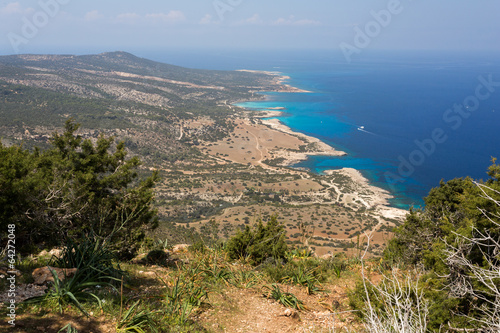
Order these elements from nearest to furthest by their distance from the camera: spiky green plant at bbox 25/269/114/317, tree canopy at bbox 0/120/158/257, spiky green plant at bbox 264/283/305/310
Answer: spiky green plant at bbox 25/269/114/317 → spiky green plant at bbox 264/283/305/310 → tree canopy at bbox 0/120/158/257

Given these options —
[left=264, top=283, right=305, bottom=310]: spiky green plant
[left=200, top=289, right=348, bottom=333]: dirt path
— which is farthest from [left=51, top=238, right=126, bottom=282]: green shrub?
[left=264, top=283, right=305, bottom=310]: spiky green plant

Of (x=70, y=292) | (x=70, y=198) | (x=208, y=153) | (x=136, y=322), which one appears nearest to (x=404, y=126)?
(x=208, y=153)

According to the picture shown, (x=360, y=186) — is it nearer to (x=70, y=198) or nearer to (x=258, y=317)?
(x=70, y=198)

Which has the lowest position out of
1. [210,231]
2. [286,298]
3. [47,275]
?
[286,298]

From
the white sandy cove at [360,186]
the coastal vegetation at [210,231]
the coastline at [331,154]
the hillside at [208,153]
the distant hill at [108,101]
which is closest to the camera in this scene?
the coastal vegetation at [210,231]

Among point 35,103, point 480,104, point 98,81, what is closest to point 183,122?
point 35,103

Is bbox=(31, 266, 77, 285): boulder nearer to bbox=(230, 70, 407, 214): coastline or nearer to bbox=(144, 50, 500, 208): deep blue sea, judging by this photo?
bbox=(230, 70, 407, 214): coastline

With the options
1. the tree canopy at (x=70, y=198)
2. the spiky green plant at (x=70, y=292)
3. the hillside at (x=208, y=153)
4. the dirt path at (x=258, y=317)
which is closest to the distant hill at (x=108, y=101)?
the hillside at (x=208, y=153)

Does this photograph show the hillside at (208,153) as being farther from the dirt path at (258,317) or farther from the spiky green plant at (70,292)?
the spiky green plant at (70,292)

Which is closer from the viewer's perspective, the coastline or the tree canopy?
the tree canopy

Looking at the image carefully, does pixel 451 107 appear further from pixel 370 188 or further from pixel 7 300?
pixel 7 300

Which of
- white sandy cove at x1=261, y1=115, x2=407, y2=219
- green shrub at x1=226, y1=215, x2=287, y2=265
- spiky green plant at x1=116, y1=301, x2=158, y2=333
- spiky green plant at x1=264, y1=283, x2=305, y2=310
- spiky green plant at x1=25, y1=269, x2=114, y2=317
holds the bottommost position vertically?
white sandy cove at x1=261, y1=115, x2=407, y2=219
